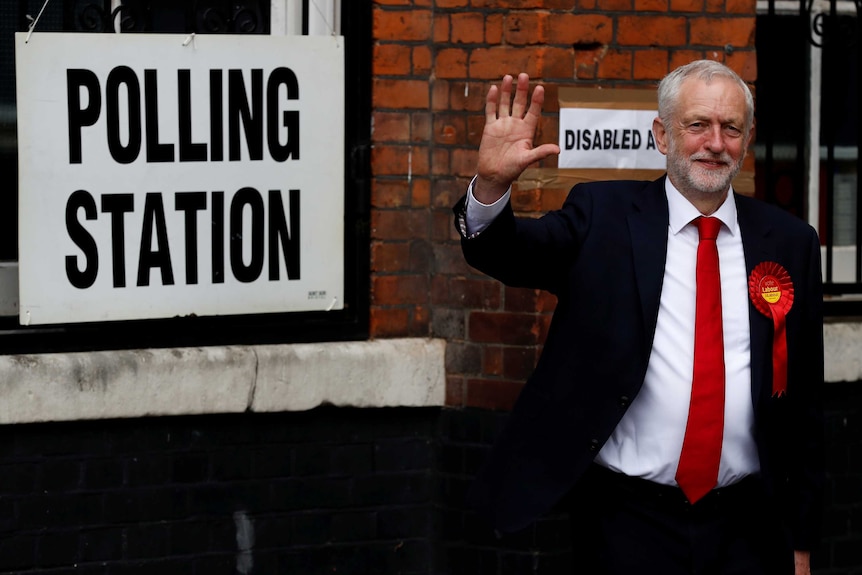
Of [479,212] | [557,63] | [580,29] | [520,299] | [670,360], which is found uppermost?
[580,29]

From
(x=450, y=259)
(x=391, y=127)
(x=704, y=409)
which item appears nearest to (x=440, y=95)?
(x=391, y=127)

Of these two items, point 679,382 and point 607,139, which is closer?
point 679,382

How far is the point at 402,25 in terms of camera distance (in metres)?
4.98

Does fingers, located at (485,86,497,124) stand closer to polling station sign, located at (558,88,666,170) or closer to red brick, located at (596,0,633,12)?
polling station sign, located at (558,88,666,170)

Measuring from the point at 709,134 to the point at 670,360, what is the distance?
567 millimetres

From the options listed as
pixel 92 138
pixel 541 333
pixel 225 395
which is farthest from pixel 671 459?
pixel 92 138

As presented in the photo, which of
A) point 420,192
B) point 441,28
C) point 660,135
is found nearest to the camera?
point 660,135

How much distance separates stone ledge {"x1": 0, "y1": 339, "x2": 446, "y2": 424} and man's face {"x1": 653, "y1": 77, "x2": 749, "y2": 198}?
Answer: 73.0 inches

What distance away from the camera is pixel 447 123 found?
503 centimetres

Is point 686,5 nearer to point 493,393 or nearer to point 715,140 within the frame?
point 493,393

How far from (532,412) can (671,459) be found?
37 centimetres

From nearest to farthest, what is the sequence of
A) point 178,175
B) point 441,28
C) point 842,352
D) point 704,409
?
point 704,409 → point 178,175 → point 441,28 → point 842,352

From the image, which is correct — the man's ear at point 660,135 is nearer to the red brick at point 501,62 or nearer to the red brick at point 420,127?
the red brick at point 501,62

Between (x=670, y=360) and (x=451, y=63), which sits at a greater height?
(x=451, y=63)
